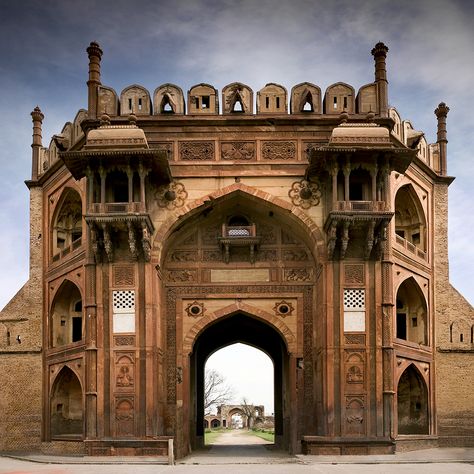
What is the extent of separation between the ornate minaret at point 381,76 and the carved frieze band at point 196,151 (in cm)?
383

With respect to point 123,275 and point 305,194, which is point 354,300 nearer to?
point 305,194

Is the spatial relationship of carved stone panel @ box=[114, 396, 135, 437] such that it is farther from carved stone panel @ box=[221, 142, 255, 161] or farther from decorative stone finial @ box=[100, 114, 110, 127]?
decorative stone finial @ box=[100, 114, 110, 127]

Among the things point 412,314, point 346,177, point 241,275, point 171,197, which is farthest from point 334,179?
point 412,314

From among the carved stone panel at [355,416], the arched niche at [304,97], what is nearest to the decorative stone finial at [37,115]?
the arched niche at [304,97]

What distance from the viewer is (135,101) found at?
18.1 meters

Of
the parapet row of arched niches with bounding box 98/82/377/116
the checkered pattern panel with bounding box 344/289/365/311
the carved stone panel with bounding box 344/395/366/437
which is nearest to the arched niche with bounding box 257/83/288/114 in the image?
the parapet row of arched niches with bounding box 98/82/377/116

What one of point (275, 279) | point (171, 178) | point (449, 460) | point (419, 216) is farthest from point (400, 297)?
point (171, 178)

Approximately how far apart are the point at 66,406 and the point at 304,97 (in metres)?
9.51

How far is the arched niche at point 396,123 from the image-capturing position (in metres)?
18.9

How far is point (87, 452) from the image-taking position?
16203 millimetres

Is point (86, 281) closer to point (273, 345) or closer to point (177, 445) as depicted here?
point (177, 445)

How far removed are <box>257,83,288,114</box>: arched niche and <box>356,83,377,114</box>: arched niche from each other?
165 centimetres

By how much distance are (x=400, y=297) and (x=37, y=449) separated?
31.8ft

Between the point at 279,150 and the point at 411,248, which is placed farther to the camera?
the point at 411,248
